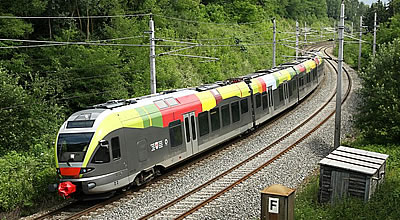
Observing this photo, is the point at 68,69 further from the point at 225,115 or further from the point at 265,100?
the point at 265,100

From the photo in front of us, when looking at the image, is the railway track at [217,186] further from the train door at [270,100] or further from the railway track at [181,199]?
the train door at [270,100]

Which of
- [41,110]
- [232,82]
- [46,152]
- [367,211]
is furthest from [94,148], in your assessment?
[232,82]

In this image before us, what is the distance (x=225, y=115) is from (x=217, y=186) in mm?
5704

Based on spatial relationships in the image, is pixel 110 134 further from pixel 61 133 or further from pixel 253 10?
pixel 253 10

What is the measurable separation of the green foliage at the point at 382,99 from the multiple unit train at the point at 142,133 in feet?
18.8

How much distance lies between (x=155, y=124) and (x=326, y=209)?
6480 mm

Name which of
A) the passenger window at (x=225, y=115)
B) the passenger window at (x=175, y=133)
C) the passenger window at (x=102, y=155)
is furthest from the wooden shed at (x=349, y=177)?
the passenger window at (x=225, y=115)

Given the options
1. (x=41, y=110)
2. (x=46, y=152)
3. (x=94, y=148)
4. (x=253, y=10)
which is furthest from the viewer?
(x=253, y=10)

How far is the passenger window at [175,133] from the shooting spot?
631 inches

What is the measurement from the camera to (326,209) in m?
11.4

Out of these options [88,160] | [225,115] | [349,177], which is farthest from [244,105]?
[88,160]

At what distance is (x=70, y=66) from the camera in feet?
79.7

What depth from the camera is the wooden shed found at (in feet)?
38.0

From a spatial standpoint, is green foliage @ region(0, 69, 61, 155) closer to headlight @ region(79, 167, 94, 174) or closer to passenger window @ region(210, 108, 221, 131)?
headlight @ region(79, 167, 94, 174)
